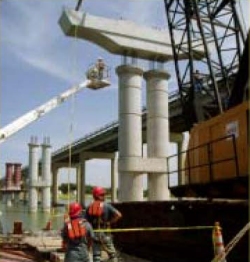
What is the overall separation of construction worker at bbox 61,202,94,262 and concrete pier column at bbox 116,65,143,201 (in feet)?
88.7

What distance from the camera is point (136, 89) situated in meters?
37.9

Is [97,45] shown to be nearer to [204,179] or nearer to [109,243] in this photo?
[204,179]

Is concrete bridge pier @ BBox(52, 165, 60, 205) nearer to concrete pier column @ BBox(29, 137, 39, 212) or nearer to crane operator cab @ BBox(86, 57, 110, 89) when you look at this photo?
concrete pier column @ BBox(29, 137, 39, 212)

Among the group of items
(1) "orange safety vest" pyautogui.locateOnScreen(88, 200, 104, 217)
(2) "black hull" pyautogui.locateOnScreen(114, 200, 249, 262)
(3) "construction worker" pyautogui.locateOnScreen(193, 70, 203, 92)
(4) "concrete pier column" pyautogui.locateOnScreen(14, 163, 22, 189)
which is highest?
(3) "construction worker" pyautogui.locateOnScreen(193, 70, 203, 92)

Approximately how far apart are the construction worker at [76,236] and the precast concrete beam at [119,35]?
22.6 meters

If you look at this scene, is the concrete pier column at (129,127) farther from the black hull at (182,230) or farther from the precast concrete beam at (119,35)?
the black hull at (182,230)

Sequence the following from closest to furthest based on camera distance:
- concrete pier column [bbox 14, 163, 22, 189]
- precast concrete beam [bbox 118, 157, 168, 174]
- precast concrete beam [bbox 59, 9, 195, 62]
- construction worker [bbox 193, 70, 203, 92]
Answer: construction worker [bbox 193, 70, 203, 92] < precast concrete beam [bbox 59, 9, 195, 62] < precast concrete beam [bbox 118, 157, 168, 174] < concrete pier column [bbox 14, 163, 22, 189]

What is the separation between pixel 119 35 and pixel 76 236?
28266mm

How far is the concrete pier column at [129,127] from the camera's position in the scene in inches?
1452

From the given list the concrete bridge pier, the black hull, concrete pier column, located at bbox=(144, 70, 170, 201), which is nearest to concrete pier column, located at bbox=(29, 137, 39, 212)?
the concrete bridge pier

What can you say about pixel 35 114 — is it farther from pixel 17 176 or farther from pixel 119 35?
pixel 17 176

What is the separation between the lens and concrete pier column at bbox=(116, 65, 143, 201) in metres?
36.9

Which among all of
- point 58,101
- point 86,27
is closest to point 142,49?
point 86,27

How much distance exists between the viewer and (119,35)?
36.4 metres
